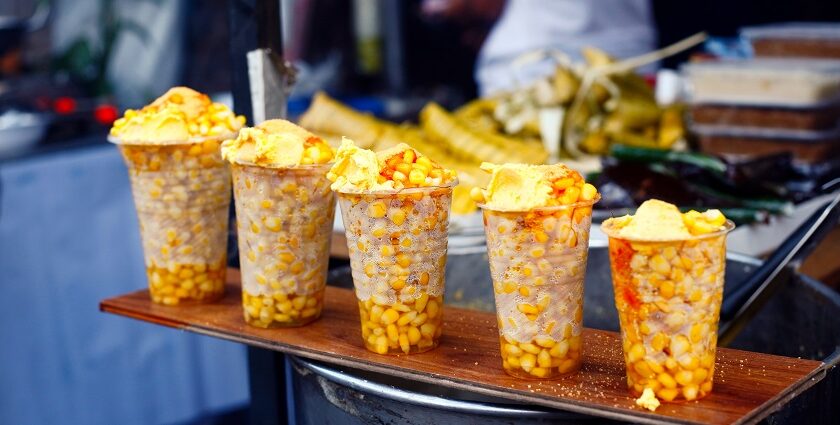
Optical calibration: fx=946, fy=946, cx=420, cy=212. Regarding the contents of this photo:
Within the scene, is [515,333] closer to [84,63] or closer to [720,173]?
[720,173]

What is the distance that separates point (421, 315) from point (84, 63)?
3622 mm

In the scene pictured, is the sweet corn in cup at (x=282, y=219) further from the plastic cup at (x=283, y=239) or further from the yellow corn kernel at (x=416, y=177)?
the yellow corn kernel at (x=416, y=177)

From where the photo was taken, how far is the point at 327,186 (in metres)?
→ 1.40

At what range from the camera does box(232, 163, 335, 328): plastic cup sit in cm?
137

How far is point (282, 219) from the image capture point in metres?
1.39

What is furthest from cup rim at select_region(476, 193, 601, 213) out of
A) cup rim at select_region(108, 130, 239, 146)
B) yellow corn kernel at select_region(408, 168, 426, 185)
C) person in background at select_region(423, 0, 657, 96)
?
person in background at select_region(423, 0, 657, 96)

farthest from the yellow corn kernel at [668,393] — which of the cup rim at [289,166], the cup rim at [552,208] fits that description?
the cup rim at [289,166]

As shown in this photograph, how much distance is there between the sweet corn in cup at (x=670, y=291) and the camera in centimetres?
106

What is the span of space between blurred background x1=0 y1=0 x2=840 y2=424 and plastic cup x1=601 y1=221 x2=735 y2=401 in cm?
103

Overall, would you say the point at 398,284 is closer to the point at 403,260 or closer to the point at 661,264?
the point at 403,260

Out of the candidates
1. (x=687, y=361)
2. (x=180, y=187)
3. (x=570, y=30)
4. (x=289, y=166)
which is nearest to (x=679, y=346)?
(x=687, y=361)

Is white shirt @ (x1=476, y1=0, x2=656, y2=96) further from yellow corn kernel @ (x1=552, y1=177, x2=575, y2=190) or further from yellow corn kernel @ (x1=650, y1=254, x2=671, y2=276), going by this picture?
yellow corn kernel @ (x1=650, y1=254, x2=671, y2=276)

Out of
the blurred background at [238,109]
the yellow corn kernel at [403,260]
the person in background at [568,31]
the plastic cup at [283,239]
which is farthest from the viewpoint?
the person in background at [568,31]

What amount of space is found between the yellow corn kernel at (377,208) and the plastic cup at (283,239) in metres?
0.17
